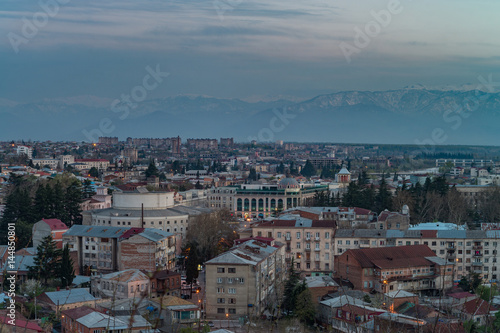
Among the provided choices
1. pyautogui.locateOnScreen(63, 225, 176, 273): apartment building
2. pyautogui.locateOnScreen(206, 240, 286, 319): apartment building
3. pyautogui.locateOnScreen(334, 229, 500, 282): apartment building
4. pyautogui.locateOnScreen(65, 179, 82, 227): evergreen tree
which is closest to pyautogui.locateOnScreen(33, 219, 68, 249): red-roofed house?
pyautogui.locateOnScreen(63, 225, 176, 273): apartment building

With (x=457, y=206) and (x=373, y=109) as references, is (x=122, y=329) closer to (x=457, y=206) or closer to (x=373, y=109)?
(x=457, y=206)

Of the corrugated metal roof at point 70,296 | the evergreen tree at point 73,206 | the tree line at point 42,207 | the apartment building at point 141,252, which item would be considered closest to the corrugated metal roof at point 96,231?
the apartment building at point 141,252

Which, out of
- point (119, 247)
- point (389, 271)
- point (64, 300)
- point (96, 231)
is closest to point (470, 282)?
point (389, 271)

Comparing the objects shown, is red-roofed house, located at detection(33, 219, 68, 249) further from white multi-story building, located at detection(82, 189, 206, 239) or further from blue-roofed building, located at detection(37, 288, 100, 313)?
blue-roofed building, located at detection(37, 288, 100, 313)

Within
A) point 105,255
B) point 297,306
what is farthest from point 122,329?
point 105,255

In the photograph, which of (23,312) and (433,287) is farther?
(433,287)

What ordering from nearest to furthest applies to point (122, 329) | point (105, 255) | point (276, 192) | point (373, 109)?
point (122, 329) → point (105, 255) → point (276, 192) → point (373, 109)

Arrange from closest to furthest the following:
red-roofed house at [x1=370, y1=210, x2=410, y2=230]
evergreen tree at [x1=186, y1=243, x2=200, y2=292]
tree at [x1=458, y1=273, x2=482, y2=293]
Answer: tree at [x1=458, y1=273, x2=482, y2=293] → evergreen tree at [x1=186, y1=243, x2=200, y2=292] → red-roofed house at [x1=370, y1=210, x2=410, y2=230]

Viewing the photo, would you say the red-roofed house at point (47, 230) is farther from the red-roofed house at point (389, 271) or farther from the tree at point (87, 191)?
the red-roofed house at point (389, 271)
